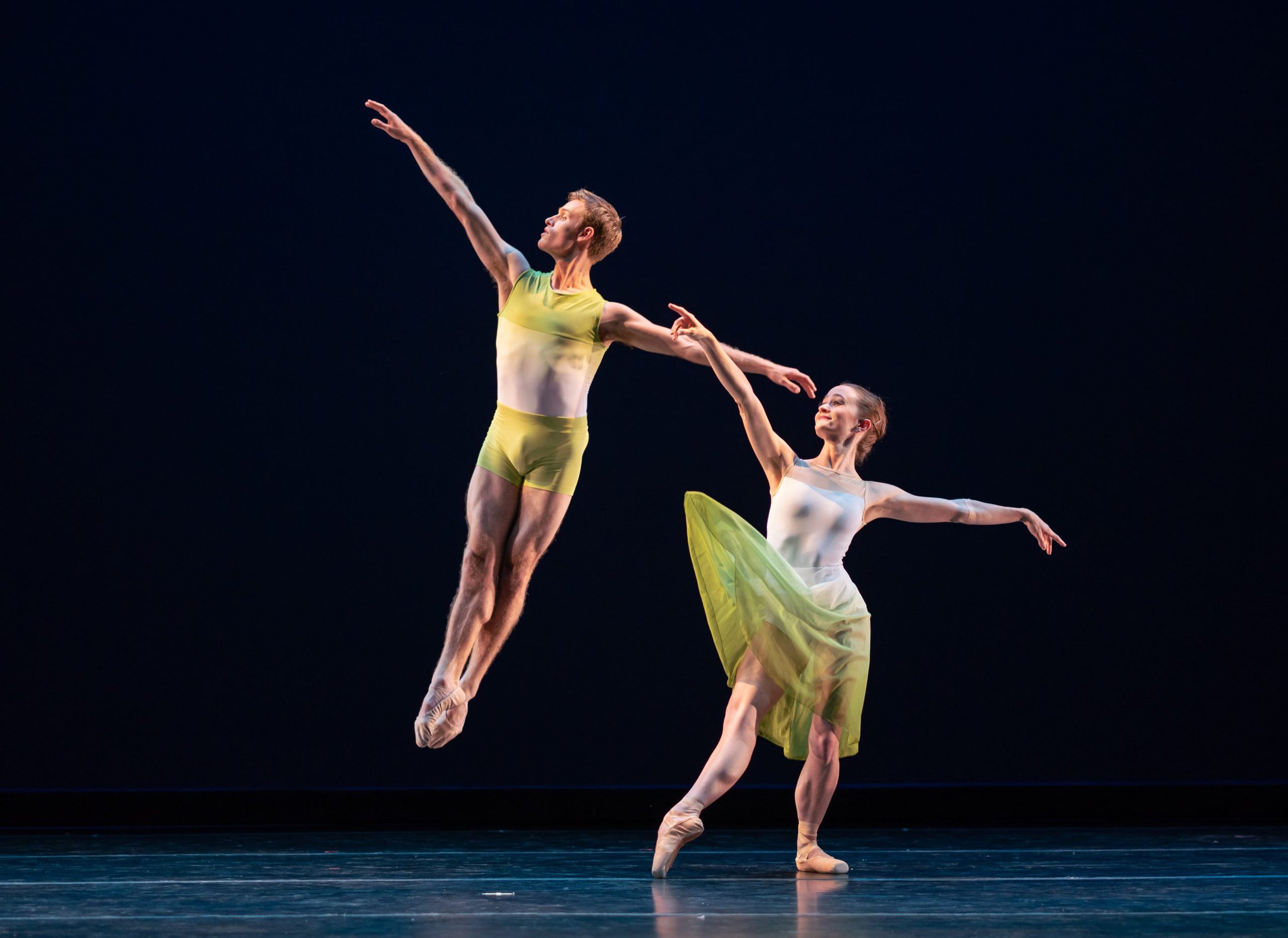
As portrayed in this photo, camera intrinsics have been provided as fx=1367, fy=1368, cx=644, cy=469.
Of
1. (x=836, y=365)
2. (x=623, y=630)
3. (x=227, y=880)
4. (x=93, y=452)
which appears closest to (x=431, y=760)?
(x=623, y=630)

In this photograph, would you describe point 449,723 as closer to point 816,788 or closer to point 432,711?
point 432,711

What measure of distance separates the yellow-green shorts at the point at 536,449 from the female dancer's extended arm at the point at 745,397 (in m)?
0.39

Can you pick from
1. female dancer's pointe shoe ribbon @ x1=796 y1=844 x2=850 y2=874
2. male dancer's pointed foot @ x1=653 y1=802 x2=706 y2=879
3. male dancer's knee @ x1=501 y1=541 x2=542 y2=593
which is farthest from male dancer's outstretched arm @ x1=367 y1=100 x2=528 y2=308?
female dancer's pointe shoe ribbon @ x1=796 y1=844 x2=850 y2=874

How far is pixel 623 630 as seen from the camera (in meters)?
5.20

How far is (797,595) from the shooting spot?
3.81 metres

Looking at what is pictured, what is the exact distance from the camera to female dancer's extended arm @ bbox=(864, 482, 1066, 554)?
411 cm

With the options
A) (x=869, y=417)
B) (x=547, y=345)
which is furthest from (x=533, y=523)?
(x=869, y=417)

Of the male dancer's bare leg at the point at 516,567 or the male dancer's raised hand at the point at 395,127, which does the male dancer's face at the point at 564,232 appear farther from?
the male dancer's bare leg at the point at 516,567

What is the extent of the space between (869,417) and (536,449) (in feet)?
3.54

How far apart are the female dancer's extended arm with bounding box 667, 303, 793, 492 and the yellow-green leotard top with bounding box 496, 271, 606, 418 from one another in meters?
0.25

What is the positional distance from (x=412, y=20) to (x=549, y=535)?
97.1 inches

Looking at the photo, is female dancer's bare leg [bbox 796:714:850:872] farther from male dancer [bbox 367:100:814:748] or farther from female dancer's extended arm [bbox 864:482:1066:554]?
male dancer [bbox 367:100:814:748]

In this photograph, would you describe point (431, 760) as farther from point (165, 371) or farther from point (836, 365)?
point (836, 365)

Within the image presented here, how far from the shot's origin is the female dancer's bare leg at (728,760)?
3676 mm
